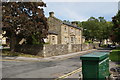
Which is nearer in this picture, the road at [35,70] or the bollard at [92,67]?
the bollard at [92,67]

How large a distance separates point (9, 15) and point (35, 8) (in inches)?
162

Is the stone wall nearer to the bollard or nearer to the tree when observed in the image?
the tree

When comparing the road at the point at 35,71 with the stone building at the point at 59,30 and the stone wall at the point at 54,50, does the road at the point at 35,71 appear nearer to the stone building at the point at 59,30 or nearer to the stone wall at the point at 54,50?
the stone wall at the point at 54,50

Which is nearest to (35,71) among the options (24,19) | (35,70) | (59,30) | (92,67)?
(35,70)

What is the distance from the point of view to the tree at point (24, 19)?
21.0m

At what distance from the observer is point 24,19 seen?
2128cm

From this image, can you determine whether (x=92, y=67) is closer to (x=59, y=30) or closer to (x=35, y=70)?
(x=35, y=70)

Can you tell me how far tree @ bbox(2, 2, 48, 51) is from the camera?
2097 cm

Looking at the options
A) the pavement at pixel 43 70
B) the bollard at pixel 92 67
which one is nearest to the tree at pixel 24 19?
the pavement at pixel 43 70

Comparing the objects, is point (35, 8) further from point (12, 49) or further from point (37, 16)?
point (12, 49)

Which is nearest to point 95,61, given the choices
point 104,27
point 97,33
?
point 97,33

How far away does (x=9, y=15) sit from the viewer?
21219mm

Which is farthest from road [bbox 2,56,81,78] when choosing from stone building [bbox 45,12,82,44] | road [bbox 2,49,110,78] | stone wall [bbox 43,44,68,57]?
stone building [bbox 45,12,82,44]

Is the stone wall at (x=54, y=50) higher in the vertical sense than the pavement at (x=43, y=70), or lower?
higher
